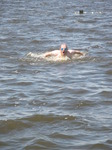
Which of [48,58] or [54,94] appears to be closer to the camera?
[54,94]

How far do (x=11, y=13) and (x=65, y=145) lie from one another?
2283cm

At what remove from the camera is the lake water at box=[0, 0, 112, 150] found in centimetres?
726

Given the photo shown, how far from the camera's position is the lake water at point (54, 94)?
7262 mm

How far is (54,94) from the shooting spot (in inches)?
384

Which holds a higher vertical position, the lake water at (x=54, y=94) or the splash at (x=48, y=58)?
the lake water at (x=54, y=94)

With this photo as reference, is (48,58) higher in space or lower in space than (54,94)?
lower

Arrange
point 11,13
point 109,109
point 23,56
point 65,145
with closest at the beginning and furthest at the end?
point 65,145, point 109,109, point 23,56, point 11,13

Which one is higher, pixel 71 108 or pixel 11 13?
pixel 71 108

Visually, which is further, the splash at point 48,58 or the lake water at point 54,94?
the splash at point 48,58

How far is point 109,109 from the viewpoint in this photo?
8.60 metres

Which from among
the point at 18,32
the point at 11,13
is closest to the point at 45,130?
the point at 18,32

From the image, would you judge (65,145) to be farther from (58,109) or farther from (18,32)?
(18,32)

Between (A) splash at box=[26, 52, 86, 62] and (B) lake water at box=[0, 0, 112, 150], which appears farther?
(A) splash at box=[26, 52, 86, 62]

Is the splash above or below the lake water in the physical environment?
below
